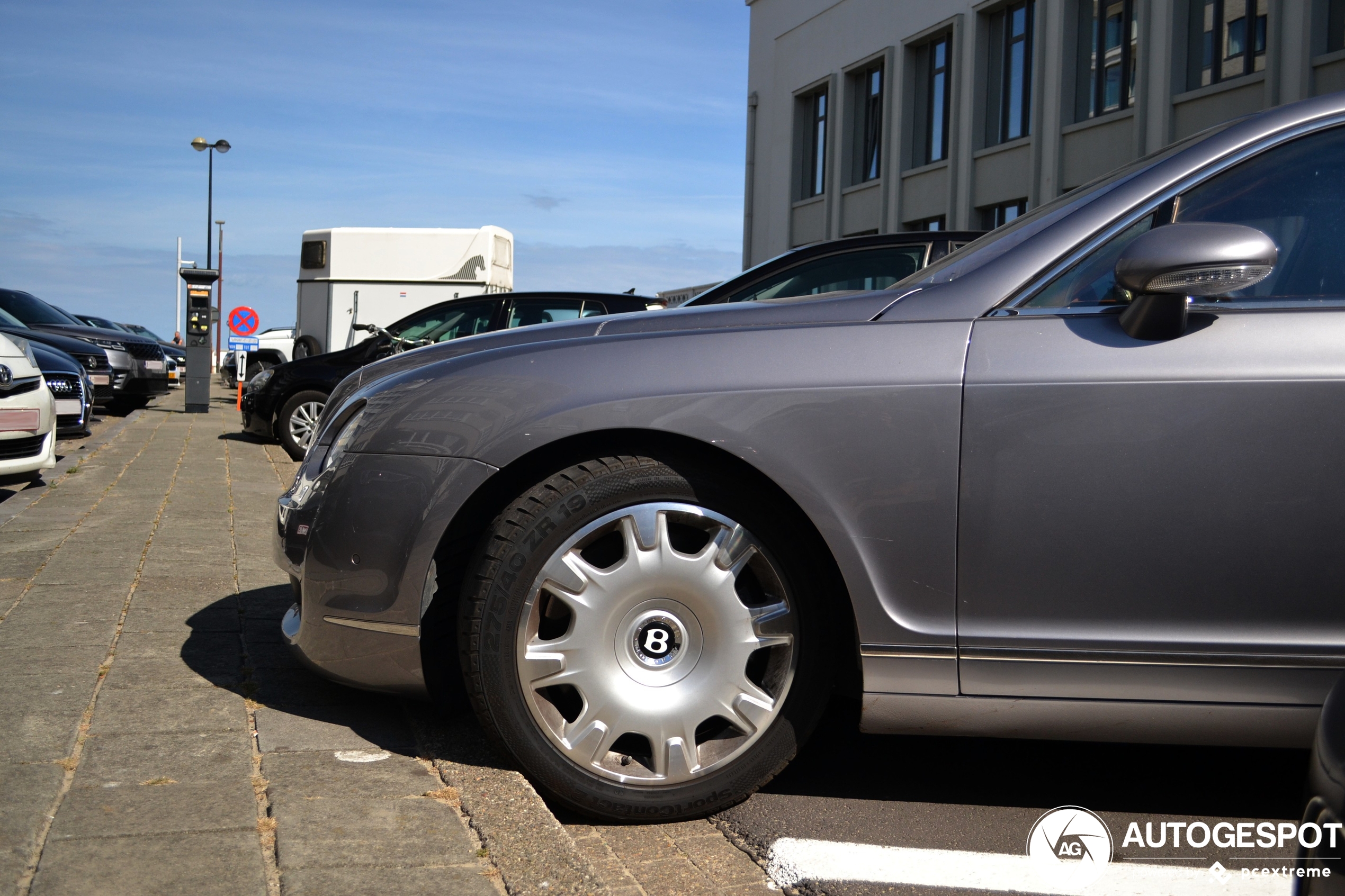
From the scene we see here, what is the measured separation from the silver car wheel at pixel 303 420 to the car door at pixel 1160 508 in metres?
10.8

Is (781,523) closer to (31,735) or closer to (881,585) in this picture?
(881,585)

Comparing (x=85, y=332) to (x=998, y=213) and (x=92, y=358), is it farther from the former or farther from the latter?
(x=998, y=213)

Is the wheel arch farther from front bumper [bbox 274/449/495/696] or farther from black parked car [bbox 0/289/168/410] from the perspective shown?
black parked car [bbox 0/289/168/410]

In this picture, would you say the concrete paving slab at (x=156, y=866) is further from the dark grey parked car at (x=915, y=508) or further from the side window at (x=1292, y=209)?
the side window at (x=1292, y=209)

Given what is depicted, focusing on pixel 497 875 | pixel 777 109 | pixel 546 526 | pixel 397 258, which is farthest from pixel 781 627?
pixel 777 109

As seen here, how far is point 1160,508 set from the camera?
251 centimetres

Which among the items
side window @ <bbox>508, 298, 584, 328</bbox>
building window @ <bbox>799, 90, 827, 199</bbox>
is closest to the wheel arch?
side window @ <bbox>508, 298, 584, 328</bbox>

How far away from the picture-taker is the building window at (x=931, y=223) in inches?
936

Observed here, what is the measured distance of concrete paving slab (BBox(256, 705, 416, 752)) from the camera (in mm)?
3061

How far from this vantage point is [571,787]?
270cm

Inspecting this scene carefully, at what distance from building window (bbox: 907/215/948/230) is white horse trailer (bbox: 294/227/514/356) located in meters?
9.81

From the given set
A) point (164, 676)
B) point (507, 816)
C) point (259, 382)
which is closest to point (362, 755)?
point (507, 816)

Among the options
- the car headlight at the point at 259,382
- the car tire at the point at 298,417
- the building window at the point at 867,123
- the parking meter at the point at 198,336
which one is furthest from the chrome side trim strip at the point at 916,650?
the building window at the point at 867,123

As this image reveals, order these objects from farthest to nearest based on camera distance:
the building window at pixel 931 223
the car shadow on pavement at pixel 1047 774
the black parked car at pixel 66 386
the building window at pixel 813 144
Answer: the building window at pixel 813 144, the building window at pixel 931 223, the black parked car at pixel 66 386, the car shadow on pavement at pixel 1047 774
